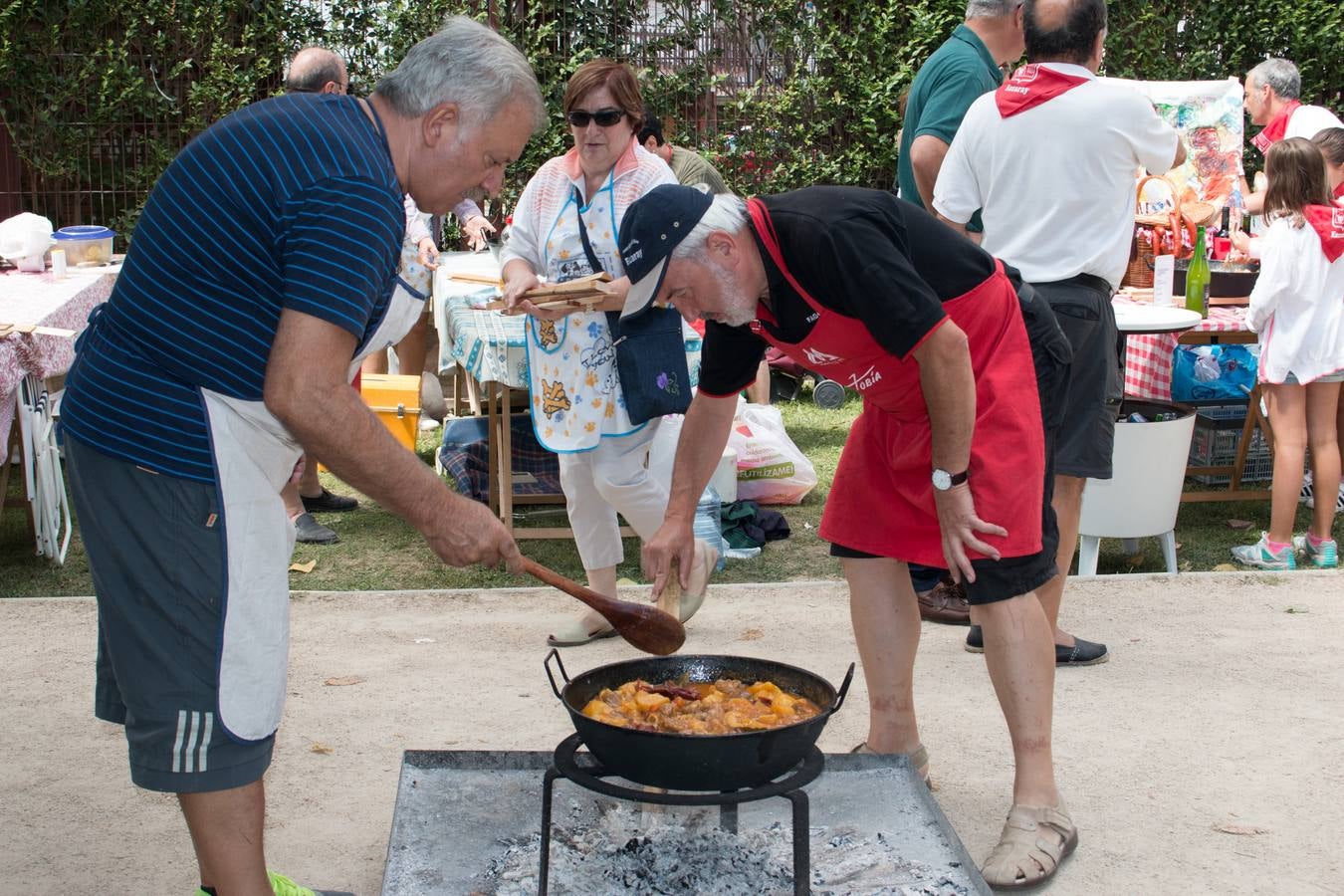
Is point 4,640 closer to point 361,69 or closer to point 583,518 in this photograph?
point 583,518

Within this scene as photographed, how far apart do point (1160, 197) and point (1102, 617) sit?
265cm

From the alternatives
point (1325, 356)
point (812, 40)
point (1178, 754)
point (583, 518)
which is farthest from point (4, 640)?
point (812, 40)

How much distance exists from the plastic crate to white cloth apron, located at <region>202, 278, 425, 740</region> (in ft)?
17.4

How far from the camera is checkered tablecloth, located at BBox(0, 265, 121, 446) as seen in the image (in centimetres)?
487

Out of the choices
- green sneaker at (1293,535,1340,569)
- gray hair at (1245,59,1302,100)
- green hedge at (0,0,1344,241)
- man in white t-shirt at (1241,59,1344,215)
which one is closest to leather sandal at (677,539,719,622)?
green sneaker at (1293,535,1340,569)

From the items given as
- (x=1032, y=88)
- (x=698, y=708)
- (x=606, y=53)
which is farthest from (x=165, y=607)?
(x=606, y=53)

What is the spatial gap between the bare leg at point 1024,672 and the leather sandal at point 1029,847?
0.06 m

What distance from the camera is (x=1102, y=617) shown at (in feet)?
16.0

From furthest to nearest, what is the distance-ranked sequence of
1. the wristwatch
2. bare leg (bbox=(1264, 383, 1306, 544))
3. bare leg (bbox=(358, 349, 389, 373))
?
bare leg (bbox=(358, 349, 389, 373)), bare leg (bbox=(1264, 383, 1306, 544)), the wristwatch

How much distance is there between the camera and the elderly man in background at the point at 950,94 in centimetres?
488

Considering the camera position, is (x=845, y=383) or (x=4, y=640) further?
(x=4, y=640)

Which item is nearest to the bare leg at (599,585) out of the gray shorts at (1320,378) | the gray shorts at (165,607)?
the gray shorts at (165,607)

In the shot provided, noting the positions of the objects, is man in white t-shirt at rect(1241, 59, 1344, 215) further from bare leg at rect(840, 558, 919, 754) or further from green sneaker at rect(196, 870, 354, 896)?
green sneaker at rect(196, 870, 354, 896)

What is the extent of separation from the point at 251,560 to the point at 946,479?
1.44 metres
